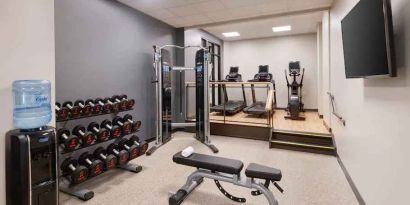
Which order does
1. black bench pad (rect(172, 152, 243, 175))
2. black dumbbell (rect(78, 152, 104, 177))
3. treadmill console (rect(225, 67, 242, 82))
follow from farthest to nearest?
treadmill console (rect(225, 67, 242, 82)), black dumbbell (rect(78, 152, 104, 177)), black bench pad (rect(172, 152, 243, 175))

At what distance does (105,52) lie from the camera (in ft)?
13.0

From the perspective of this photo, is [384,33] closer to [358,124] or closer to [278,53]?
[358,124]

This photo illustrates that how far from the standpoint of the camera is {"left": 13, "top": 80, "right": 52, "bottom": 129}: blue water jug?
1.93m

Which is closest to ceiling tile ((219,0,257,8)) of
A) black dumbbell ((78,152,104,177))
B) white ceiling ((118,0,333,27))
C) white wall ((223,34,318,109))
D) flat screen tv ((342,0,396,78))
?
white ceiling ((118,0,333,27))

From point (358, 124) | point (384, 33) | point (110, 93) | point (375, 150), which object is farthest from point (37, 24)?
point (358, 124)

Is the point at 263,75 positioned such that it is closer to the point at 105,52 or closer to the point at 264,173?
the point at 105,52

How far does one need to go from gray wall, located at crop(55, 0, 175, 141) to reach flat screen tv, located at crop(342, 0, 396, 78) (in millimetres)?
3733

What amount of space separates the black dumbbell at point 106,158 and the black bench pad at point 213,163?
1.04 metres

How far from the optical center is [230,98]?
29.6 feet

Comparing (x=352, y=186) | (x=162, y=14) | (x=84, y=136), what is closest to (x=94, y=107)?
(x=84, y=136)

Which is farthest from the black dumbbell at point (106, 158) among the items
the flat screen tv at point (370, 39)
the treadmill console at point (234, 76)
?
the treadmill console at point (234, 76)

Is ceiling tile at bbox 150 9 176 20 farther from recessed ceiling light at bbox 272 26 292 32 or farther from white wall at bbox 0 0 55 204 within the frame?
recessed ceiling light at bbox 272 26 292 32

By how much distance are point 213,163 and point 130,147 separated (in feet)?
5.23

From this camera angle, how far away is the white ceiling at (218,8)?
13.8 feet
